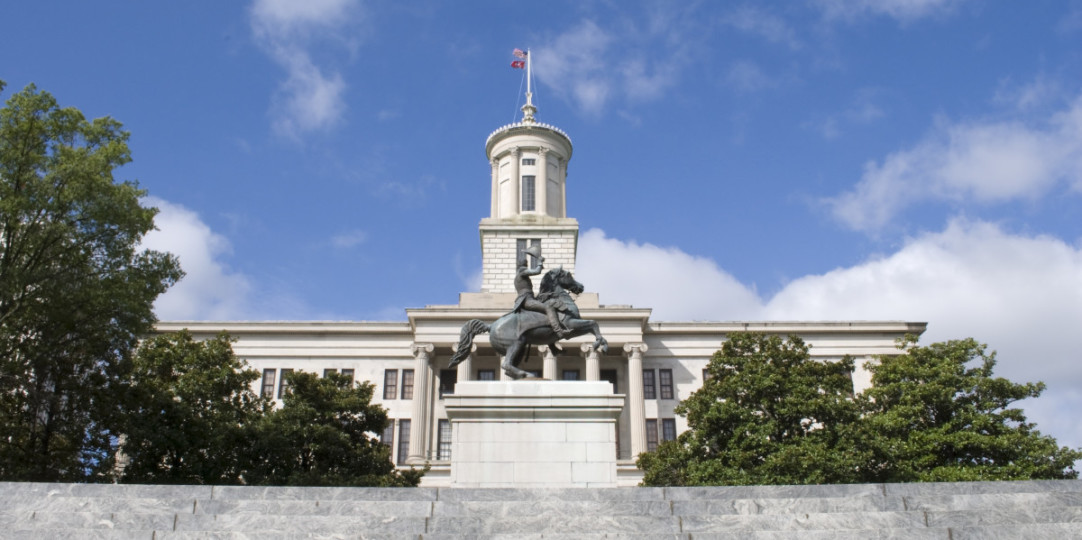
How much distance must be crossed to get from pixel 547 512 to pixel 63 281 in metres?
18.0

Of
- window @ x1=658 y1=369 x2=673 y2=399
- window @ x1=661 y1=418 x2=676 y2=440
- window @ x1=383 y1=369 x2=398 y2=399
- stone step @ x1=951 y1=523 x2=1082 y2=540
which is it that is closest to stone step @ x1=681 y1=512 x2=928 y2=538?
stone step @ x1=951 y1=523 x2=1082 y2=540

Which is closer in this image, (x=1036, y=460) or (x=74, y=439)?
(x=74, y=439)

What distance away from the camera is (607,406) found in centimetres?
1662

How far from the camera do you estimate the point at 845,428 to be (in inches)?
1212

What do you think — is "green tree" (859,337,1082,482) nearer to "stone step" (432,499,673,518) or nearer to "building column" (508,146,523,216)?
"stone step" (432,499,673,518)

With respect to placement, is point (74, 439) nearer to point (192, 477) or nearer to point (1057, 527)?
point (192, 477)

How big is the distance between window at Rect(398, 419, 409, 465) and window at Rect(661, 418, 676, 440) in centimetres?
1532

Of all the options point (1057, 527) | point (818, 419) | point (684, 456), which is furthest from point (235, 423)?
point (1057, 527)

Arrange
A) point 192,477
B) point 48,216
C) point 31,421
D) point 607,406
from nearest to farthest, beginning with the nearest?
point 607,406, point 48,216, point 31,421, point 192,477

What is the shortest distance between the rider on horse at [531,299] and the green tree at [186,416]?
623 inches

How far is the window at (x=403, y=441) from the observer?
49.2 m

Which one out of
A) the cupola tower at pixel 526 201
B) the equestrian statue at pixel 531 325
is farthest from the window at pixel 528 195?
the equestrian statue at pixel 531 325

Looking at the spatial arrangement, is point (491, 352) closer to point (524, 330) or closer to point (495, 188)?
point (495, 188)

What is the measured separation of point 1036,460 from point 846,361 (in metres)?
7.59
